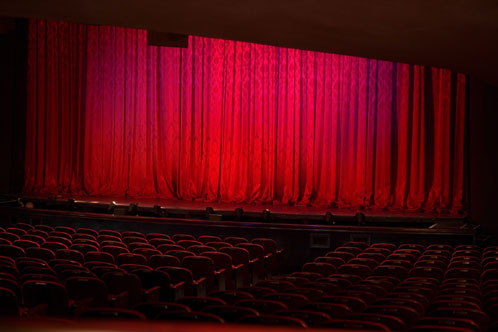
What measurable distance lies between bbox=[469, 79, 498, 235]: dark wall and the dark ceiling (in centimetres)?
308

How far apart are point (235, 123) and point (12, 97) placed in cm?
575

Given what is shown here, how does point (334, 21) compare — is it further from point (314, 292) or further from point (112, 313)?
point (112, 313)

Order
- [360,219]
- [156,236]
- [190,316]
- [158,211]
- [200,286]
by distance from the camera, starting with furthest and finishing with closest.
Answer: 1. [158,211]
2. [360,219]
3. [156,236]
4. [200,286]
5. [190,316]

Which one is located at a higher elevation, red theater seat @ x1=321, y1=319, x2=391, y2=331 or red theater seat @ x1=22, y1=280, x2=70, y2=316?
red theater seat @ x1=321, y1=319, x2=391, y2=331

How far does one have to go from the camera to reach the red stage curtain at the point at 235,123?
555 inches

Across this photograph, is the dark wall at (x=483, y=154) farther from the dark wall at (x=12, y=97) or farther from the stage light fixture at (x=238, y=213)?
the dark wall at (x=12, y=97)

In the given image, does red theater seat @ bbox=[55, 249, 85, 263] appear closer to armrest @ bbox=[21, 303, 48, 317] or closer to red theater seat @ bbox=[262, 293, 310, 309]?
armrest @ bbox=[21, 303, 48, 317]

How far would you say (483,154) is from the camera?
12453mm

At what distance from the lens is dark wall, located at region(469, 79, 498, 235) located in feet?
38.8

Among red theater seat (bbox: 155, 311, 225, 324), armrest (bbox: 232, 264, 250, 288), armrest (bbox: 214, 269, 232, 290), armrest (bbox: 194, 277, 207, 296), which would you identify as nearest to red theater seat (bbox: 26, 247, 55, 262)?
armrest (bbox: 194, 277, 207, 296)

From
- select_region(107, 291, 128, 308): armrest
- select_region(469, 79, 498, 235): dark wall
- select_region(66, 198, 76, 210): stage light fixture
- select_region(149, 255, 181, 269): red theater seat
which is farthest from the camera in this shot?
select_region(66, 198, 76, 210): stage light fixture

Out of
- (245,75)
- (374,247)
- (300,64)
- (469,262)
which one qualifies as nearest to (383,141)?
(300,64)

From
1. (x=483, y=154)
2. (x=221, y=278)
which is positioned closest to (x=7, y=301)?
(x=221, y=278)

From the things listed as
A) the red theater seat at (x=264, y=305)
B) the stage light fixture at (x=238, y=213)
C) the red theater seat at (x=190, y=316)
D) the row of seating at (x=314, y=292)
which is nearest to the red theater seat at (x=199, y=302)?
the row of seating at (x=314, y=292)
